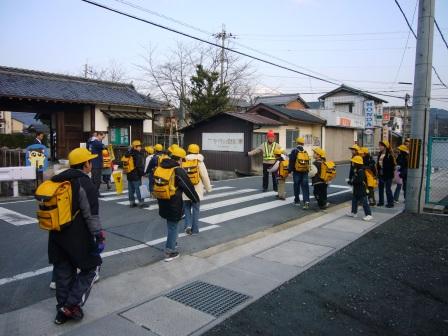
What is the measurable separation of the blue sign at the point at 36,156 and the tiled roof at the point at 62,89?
459cm

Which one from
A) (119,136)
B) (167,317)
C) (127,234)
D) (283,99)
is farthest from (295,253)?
(283,99)

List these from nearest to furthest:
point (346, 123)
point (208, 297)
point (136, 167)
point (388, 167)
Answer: point (208, 297)
point (136, 167)
point (388, 167)
point (346, 123)

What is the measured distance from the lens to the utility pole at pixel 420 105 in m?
9.52

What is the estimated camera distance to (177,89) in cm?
3456

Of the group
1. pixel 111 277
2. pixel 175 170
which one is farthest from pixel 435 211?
pixel 111 277

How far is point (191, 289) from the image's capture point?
464 centimetres

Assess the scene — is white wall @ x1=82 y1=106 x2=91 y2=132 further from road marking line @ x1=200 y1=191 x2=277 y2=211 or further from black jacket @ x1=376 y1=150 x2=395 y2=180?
black jacket @ x1=376 y1=150 x2=395 y2=180

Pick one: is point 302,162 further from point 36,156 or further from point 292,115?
point 292,115

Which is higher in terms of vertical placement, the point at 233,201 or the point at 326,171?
the point at 326,171

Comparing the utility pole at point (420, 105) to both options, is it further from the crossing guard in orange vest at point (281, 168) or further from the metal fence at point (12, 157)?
the metal fence at point (12, 157)

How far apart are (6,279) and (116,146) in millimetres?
14765

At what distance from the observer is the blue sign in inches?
452

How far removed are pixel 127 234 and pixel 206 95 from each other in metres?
21.8

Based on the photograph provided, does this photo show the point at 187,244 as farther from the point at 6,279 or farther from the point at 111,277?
the point at 6,279
